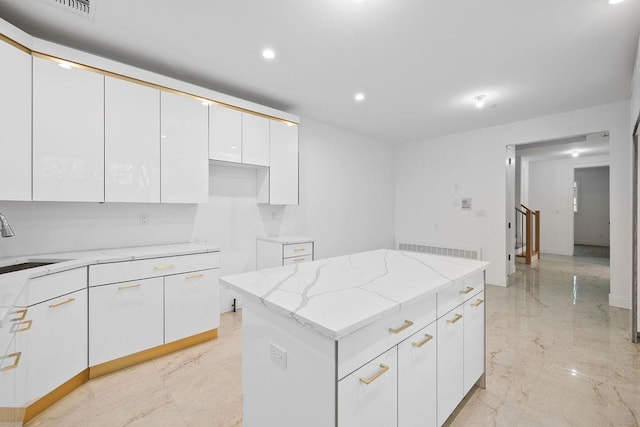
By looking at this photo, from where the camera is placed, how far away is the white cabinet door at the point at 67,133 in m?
2.03

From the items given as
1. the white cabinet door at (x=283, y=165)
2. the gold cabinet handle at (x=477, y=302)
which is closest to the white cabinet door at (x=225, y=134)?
the white cabinet door at (x=283, y=165)

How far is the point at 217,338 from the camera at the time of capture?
2799mm

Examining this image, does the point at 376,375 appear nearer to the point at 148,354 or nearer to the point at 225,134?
the point at 148,354

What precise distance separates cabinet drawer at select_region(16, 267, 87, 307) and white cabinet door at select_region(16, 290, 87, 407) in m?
0.03

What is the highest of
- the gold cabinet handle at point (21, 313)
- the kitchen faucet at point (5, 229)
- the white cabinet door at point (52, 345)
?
the kitchen faucet at point (5, 229)

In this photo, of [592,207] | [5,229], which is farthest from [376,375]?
[592,207]

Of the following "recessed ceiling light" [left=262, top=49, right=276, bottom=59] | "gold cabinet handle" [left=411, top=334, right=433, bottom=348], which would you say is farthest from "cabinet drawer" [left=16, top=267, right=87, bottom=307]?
"recessed ceiling light" [left=262, top=49, right=276, bottom=59]

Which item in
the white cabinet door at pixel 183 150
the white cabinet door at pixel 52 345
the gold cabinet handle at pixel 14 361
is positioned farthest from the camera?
the white cabinet door at pixel 183 150

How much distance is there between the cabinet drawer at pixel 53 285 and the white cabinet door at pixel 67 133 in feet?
2.01

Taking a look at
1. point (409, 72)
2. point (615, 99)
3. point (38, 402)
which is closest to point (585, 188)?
point (615, 99)

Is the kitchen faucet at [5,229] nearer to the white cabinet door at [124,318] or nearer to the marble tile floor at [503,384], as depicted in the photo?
the white cabinet door at [124,318]

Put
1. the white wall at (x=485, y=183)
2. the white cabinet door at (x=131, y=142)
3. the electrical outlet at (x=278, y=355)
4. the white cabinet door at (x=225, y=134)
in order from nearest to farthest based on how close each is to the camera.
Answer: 1. the electrical outlet at (x=278, y=355)
2. the white cabinet door at (x=131, y=142)
3. the white cabinet door at (x=225, y=134)
4. the white wall at (x=485, y=183)

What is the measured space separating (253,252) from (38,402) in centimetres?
225

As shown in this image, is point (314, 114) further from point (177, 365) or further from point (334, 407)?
point (334, 407)
